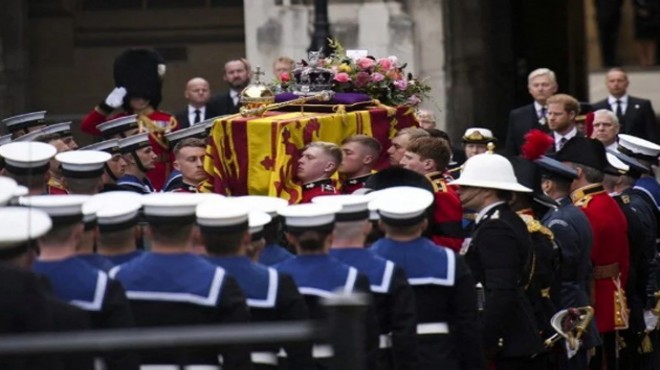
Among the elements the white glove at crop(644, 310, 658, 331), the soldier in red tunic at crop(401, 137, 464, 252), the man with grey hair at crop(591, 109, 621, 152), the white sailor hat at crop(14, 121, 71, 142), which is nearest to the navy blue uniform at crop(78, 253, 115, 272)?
the soldier in red tunic at crop(401, 137, 464, 252)

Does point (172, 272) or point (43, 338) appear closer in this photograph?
point (43, 338)

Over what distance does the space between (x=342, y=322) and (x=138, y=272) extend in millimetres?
2505

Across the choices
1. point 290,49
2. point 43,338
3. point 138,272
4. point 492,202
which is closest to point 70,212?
point 138,272

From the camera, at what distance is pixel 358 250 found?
26.9 feet

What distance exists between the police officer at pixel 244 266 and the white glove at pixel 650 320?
15.2 feet

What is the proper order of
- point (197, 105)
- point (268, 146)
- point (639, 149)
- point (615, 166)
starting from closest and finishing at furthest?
point (268, 146) → point (615, 166) → point (639, 149) → point (197, 105)

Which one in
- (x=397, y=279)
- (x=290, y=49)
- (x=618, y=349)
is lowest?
(x=618, y=349)

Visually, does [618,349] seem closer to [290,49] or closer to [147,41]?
[290,49]

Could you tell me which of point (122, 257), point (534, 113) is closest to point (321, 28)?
point (534, 113)

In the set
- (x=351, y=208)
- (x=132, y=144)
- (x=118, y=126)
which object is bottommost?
(x=351, y=208)

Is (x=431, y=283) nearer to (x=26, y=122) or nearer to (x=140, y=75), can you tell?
(x=26, y=122)

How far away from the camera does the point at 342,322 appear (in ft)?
16.2

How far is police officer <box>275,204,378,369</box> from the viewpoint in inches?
309

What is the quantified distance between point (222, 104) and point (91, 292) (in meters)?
9.12
